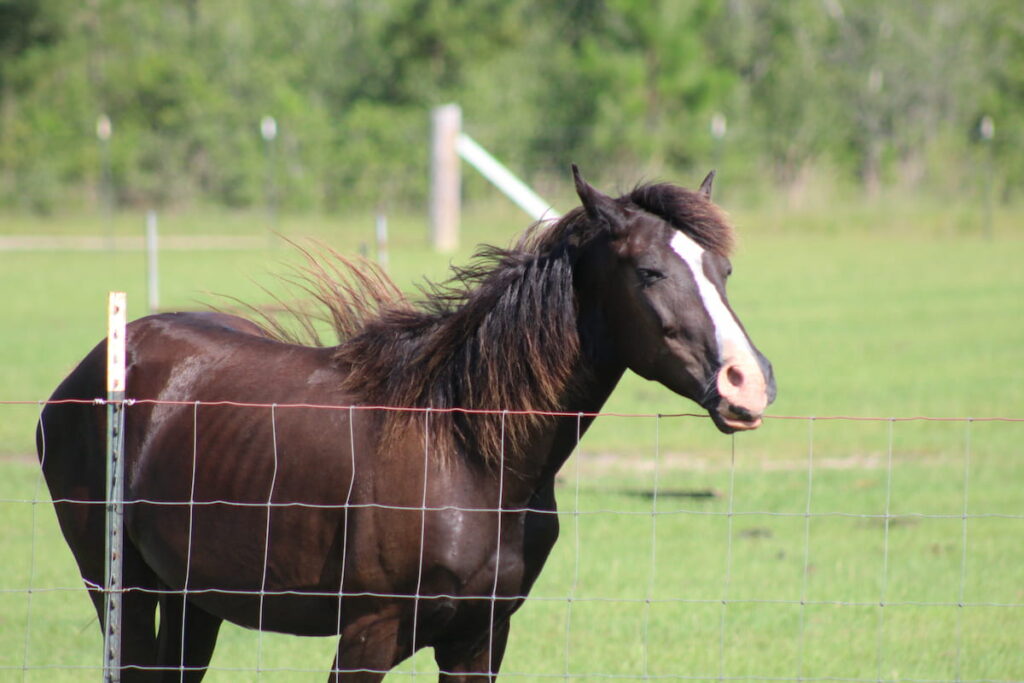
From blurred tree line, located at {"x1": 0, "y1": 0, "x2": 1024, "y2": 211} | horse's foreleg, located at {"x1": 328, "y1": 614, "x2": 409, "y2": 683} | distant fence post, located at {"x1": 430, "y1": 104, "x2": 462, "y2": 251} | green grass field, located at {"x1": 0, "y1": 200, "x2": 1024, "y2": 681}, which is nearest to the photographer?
horse's foreleg, located at {"x1": 328, "y1": 614, "x2": 409, "y2": 683}

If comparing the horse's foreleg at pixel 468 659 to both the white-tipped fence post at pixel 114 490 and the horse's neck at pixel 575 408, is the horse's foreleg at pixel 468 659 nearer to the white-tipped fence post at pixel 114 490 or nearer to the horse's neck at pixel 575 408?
the horse's neck at pixel 575 408

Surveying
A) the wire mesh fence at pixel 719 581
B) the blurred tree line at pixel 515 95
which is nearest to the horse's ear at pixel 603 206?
the wire mesh fence at pixel 719 581

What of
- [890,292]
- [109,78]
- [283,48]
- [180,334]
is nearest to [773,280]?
[890,292]

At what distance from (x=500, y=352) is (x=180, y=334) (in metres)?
1.17

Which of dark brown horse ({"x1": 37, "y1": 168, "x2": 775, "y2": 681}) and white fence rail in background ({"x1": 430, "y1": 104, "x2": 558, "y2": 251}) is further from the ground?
white fence rail in background ({"x1": 430, "y1": 104, "x2": 558, "y2": 251})

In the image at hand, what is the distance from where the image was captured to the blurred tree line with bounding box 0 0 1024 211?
2923 cm

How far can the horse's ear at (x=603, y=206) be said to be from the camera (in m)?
3.00

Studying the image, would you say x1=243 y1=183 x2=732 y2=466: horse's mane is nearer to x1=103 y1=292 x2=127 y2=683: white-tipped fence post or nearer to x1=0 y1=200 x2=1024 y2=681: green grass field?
x1=0 y1=200 x2=1024 y2=681: green grass field

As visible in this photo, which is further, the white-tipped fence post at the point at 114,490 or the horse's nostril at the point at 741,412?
the white-tipped fence post at the point at 114,490

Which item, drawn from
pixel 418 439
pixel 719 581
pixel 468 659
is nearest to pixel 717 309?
pixel 418 439

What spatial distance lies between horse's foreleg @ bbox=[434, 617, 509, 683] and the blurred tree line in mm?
24452

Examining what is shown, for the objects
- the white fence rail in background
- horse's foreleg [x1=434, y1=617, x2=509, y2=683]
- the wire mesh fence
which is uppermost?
the white fence rail in background

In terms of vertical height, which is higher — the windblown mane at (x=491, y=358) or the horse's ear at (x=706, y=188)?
the horse's ear at (x=706, y=188)

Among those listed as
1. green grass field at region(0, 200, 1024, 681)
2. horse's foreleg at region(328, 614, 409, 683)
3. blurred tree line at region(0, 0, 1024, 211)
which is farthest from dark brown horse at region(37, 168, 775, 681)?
blurred tree line at region(0, 0, 1024, 211)
